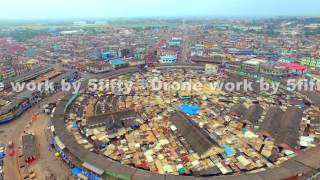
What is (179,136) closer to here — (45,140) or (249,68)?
(45,140)

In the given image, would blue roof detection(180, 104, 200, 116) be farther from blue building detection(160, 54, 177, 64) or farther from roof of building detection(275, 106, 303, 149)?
blue building detection(160, 54, 177, 64)

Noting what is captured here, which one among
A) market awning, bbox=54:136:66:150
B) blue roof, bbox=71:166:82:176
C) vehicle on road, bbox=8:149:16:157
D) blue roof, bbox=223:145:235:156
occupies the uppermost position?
market awning, bbox=54:136:66:150

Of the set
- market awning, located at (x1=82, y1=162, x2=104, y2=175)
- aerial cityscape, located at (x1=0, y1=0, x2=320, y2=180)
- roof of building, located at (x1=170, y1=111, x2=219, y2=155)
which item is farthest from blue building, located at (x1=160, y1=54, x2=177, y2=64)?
market awning, located at (x1=82, y1=162, x2=104, y2=175)

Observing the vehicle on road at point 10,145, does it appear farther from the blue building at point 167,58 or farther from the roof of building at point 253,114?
the blue building at point 167,58

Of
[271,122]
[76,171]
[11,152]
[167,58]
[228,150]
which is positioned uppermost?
[167,58]

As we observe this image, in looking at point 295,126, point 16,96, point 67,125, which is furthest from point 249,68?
point 16,96

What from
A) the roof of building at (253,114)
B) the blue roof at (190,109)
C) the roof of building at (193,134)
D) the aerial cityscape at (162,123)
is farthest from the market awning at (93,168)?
the roof of building at (253,114)

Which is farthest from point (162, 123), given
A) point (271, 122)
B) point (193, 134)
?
point (271, 122)

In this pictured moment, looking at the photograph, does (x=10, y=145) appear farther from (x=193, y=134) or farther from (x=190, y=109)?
(x=190, y=109)
